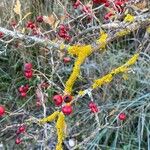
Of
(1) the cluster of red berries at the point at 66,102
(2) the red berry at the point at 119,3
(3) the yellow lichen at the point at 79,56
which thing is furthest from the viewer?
(2) the red berry at the point at 119,3

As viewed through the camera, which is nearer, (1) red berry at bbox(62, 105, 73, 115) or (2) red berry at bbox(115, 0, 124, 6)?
(1) red berry at bbox(62, 105, 73, 115)

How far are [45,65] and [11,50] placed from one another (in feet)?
0.77

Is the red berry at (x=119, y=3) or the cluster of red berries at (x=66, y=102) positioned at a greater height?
the red berry at (x=119, y=3)

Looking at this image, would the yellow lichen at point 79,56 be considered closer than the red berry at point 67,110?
No

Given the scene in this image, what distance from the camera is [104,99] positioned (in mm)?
2002

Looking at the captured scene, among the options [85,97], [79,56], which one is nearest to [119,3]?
[79,56]

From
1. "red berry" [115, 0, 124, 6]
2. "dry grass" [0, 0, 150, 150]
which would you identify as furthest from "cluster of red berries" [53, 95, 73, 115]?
"red berry" [115, 0, 124, 6]

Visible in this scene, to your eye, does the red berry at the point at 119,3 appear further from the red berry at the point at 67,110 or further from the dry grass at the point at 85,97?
the red berry at the point at 67,110

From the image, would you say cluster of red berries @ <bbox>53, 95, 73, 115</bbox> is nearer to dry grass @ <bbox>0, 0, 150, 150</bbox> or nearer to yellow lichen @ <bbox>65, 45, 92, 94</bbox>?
yellow lichen @ <bbox>65, 45, 92, 94</bbox>

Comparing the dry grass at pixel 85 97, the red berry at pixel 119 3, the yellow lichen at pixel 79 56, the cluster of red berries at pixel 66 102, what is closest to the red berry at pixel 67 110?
the cluster of red berries at pixel 66 102

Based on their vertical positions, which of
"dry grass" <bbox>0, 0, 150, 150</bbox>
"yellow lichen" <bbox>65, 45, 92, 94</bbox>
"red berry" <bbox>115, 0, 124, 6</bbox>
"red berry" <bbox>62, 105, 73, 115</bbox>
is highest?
"red berry" <bbox>115, 0, 124, 6</bbox>

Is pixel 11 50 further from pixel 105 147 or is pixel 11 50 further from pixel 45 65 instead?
pixel 105 147

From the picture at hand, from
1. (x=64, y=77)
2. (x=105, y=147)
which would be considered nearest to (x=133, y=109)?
(x=105, y=147)

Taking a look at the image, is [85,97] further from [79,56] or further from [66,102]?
[66,102]
